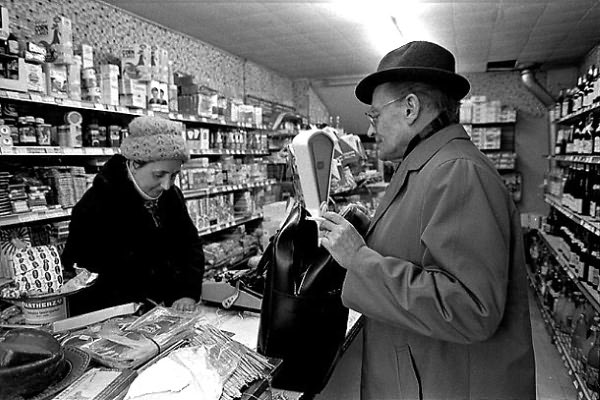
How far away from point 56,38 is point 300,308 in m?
2.54

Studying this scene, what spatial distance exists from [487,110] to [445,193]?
741cm

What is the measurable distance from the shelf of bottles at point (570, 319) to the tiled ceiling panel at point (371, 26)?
2580 mm

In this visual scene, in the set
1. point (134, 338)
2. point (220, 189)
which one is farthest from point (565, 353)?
point (134, 338)

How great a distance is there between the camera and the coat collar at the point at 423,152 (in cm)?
139

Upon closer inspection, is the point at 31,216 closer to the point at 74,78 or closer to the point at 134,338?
the point at 74,78

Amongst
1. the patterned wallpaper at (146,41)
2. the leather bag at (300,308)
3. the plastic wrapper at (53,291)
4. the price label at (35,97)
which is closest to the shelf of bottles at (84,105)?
the price label at (35,97)

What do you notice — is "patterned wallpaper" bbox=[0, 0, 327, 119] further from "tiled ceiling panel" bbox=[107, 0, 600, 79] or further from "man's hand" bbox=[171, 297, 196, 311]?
"man's hand" bbox=[171, 297, 196, 311]

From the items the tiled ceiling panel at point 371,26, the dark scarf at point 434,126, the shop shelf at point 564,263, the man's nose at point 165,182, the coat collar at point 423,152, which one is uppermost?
the tiled ceiling panel at point 371,26

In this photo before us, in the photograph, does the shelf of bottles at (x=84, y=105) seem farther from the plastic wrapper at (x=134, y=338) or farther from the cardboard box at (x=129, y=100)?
the plastic wrapper at (x=134, y=338)

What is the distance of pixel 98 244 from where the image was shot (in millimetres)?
2328

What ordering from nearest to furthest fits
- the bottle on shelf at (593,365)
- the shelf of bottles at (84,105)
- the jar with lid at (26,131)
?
the shelf of bottles at (84,105)
the jar with lid at (26,131)
the bottle on shelf at (593,365)

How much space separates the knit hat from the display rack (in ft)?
11.1

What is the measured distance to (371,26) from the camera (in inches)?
203

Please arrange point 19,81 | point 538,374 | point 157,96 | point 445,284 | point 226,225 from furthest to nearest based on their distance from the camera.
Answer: point 226,225
point 538,374
point 157,96
point 19,81
point 445,284
